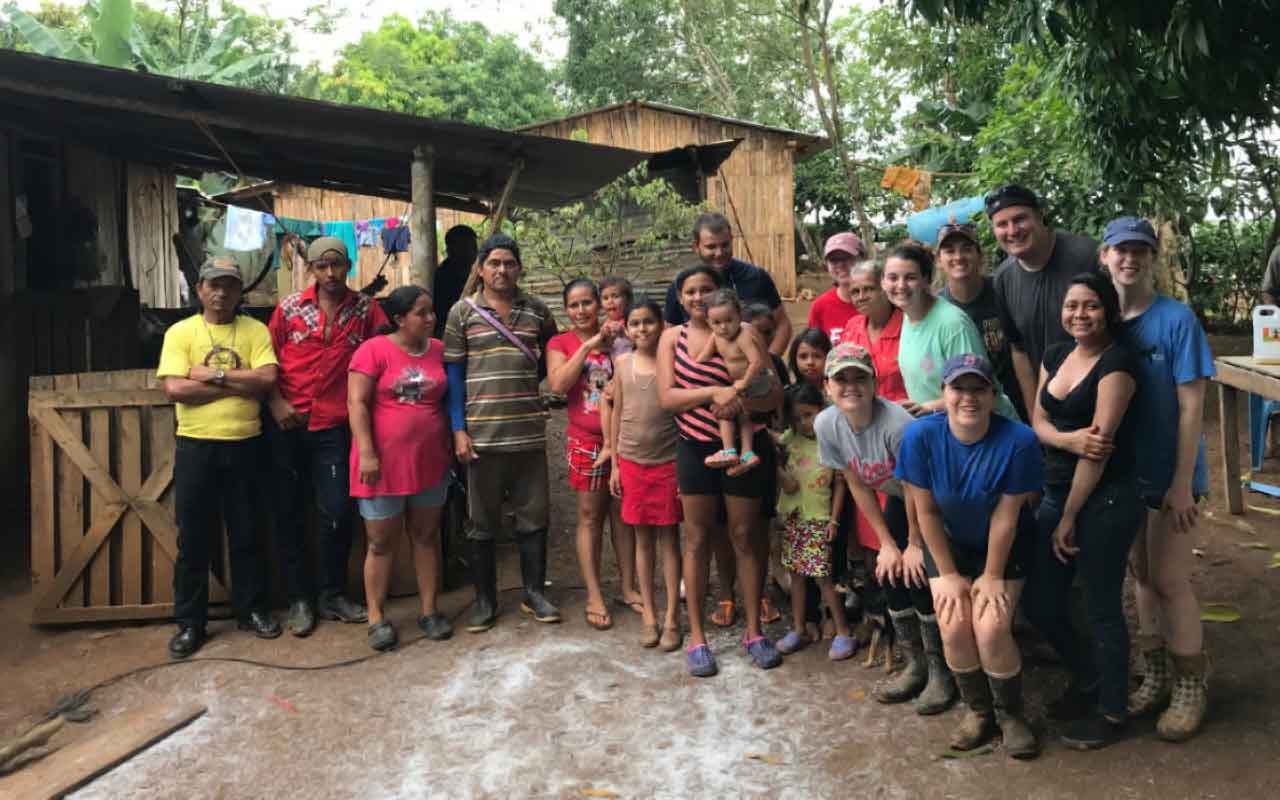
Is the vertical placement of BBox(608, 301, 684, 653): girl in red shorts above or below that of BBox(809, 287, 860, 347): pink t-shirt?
below

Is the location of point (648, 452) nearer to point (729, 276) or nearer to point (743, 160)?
point (729, 276)

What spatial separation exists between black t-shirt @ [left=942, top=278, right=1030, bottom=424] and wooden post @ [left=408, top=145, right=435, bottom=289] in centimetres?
328

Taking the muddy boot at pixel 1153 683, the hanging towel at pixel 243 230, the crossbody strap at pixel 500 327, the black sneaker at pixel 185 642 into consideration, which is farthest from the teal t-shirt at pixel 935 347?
the hanging towel at pixel 243 230

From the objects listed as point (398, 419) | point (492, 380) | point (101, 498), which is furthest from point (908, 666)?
point (101, 498)

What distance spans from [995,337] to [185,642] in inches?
161

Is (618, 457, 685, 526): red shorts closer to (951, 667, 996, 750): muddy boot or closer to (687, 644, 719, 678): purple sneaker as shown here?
(687, 644, 719, 678): purple sneaker

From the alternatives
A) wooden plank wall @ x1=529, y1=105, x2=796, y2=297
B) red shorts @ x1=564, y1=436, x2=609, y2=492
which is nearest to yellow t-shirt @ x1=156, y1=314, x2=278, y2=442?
red shorts @ x1=564, y1=436, x2=609, y2=492

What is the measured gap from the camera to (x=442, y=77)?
24516mm

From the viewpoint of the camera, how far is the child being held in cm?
412

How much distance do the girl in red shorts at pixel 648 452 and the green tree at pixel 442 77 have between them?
18904 millimetres

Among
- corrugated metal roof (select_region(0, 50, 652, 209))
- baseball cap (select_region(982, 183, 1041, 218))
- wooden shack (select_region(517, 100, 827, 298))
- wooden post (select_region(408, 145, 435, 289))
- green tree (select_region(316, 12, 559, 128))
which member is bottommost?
baseball cap (select_region(982, 183, 1041, 218))

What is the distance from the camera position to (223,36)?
48.9 ft

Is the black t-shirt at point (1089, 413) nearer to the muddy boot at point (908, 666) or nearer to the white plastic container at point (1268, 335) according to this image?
the muddy boot at point (908, 666)

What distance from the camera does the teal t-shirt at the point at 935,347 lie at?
374 cm
